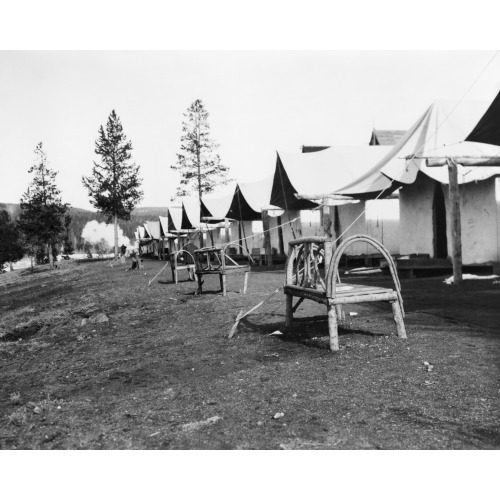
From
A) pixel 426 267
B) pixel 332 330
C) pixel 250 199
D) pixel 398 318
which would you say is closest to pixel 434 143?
pixel 426 267

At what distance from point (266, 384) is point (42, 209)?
116 ft

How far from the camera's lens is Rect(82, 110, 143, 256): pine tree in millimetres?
38719

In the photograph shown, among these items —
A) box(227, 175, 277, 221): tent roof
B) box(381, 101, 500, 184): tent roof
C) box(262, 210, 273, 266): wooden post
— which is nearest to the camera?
box(381, 101, 500, 184): tent roof

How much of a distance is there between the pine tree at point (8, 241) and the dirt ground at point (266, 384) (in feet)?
126

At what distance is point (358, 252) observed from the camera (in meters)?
16.2

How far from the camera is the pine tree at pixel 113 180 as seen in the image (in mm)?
38719

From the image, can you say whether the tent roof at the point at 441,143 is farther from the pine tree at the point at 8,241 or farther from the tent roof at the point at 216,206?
the pine tree at the point at 8,241

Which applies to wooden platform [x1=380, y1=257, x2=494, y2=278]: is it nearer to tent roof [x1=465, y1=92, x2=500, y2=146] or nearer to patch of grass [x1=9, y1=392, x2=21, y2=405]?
tent roof [x1=465, y1=92, x2=500, y2=146]

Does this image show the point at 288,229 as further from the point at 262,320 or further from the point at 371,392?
the point at 371,392

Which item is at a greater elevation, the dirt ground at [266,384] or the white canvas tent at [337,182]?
the white canvas tent at [337,182]

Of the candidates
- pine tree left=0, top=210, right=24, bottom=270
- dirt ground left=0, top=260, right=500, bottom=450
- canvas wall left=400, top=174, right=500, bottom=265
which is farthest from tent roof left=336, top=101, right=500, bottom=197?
pine tree left=0, top=210, right=24, bottom=270

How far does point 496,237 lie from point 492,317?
561 cm

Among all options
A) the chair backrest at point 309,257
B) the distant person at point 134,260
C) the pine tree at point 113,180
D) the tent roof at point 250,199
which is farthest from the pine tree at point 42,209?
the chair backrest at point 309,257

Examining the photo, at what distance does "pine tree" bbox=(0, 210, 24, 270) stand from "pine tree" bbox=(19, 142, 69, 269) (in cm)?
679
